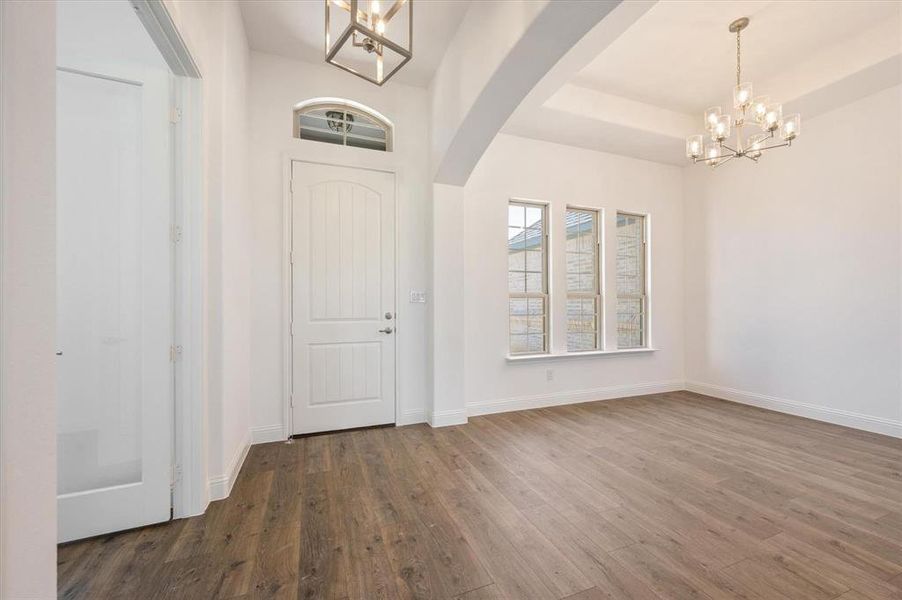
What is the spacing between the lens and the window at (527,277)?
4.19m

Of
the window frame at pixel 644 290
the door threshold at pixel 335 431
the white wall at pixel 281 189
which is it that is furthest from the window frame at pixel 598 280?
the door threshold at pixel 335 431

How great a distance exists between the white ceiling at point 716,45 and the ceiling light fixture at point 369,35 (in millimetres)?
1868

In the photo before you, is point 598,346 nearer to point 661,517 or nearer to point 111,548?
point 661,517

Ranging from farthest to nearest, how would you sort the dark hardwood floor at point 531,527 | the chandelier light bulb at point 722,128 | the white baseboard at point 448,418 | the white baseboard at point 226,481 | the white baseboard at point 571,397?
1. the white baseboard at point 571,397
2. the white baseboard at point 448,418
3. the chandelier light bulb at point 722,128
4. the white baseboard at point 226,481
5. the dark hardwood floor at point 531,527

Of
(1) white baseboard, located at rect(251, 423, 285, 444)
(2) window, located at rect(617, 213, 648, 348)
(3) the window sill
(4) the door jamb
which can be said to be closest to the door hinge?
(4) the door jamb

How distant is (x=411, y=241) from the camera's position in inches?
141

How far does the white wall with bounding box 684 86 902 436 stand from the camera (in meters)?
3.31

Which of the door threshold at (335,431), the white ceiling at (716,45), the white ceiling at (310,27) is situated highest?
the white ceiling at (716,45)

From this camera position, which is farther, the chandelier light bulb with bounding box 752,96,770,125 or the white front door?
the white front door

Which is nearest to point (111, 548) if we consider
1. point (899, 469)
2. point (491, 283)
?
point (491, 283)

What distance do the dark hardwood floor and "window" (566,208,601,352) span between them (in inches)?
65.0

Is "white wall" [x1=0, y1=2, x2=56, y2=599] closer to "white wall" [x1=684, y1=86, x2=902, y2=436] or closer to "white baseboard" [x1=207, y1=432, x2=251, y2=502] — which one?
"white baseboard" [x1=207, y1=432, x2=251, y2=502]

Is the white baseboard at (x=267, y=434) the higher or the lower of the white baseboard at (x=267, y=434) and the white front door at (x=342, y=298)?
the lower

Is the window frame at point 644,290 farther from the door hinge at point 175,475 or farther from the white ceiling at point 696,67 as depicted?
the door hinge at point 175,475
